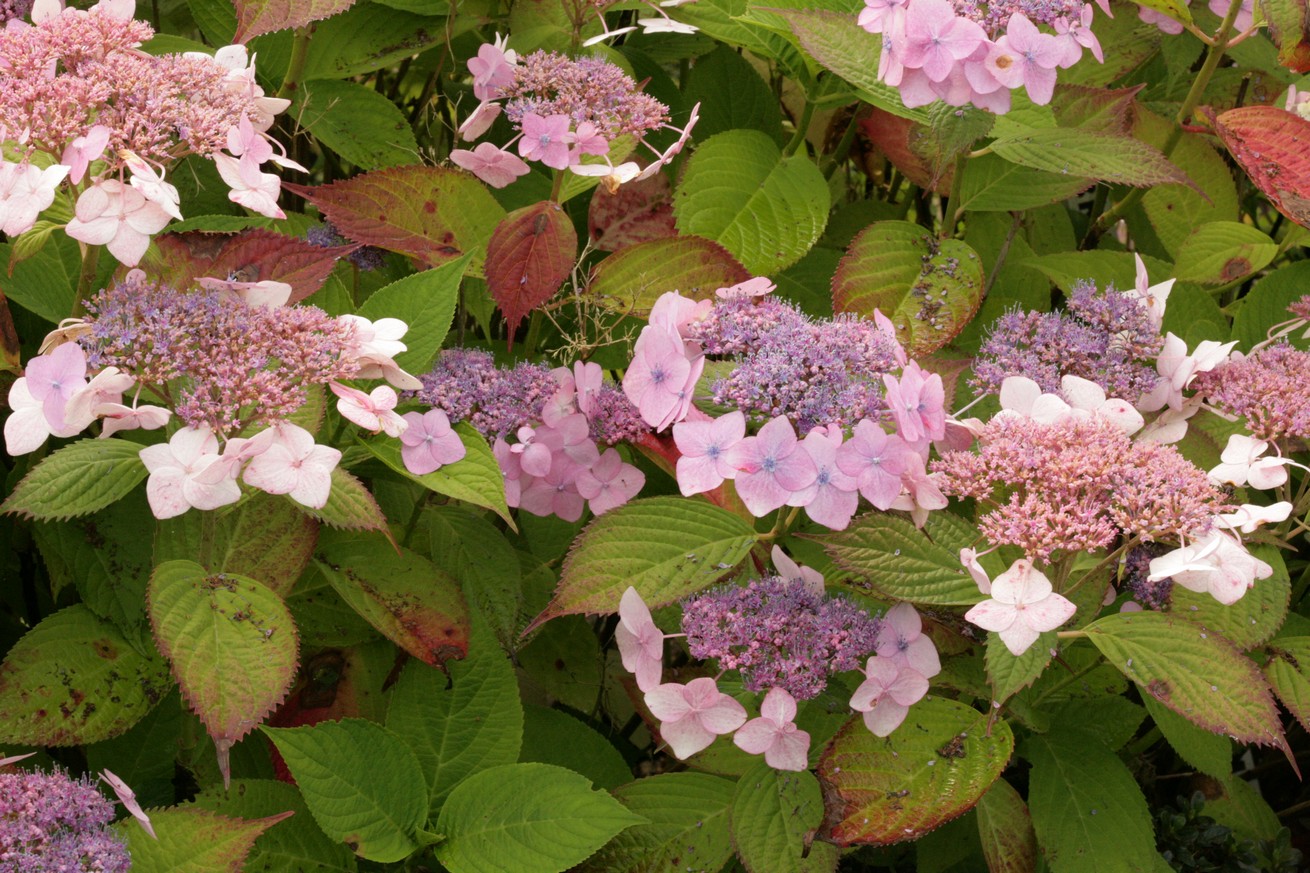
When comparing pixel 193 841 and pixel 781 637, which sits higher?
pixel 781 637

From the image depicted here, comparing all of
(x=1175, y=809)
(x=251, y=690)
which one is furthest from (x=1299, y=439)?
(x=251, y=690)

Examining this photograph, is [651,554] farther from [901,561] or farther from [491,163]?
[491,163]

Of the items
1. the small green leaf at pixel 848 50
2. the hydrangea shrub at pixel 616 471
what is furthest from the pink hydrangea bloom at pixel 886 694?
the small green leaf at pixel 848 50

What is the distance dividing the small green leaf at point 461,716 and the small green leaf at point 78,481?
1.22ft

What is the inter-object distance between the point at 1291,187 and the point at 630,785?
0.93 metres

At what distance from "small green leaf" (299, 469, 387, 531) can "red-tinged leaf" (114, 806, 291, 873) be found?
24 centimetres

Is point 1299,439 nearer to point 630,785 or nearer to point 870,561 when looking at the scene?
point 870,561

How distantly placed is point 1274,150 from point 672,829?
0.97 meters

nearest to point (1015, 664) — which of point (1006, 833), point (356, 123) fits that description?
point (1006, 833)

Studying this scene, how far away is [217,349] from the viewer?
3.43ft

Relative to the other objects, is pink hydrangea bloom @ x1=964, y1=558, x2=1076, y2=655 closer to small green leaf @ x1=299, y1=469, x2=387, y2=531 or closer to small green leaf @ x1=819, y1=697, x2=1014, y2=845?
small green leaf @ x1=819, y1=697, x2=1014, y2=845

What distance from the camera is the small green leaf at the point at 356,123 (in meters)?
1.64

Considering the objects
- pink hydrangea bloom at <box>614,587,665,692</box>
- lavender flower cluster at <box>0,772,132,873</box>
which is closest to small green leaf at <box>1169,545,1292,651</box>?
pink hydrangea bloom at <box>614,587,665,692</box>

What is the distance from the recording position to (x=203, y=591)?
1110 mm
